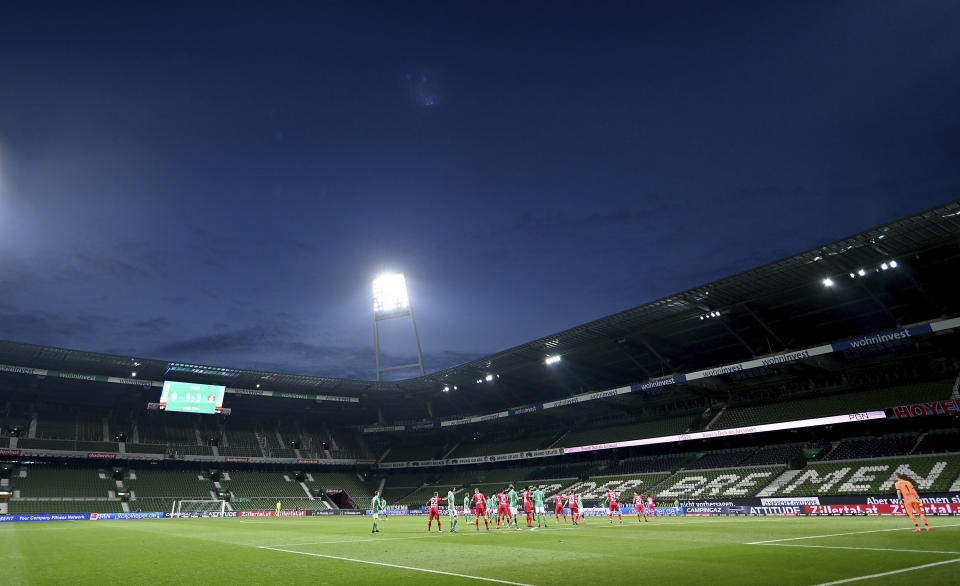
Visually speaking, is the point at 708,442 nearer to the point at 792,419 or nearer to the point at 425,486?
the point at 792,419

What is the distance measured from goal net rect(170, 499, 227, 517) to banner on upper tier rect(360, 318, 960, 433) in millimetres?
27302

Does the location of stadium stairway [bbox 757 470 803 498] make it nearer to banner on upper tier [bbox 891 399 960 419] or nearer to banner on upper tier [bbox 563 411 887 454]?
banner on upper tier [bbox 563 411 887 454]

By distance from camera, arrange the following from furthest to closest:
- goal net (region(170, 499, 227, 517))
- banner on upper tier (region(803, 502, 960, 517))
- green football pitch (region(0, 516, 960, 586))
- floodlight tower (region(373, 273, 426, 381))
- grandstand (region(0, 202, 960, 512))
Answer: floodlight tower (region(373, 273, 426, 381)), goal net (region(170, 499, 227, 517)), grandstand (region(0, 202, 960, 512)), banner on upper tier (region(803, 502, 960, 517)), green football pitch (region(0, 516, 960, 586))

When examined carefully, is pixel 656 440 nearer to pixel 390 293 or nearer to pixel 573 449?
pixel 573 449

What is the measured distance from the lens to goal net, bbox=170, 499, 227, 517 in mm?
56031

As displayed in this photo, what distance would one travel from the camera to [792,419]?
141ft

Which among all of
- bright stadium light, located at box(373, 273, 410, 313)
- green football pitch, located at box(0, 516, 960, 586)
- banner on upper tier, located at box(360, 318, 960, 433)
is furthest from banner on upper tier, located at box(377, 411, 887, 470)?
green football pitch, located at box(0, 516, 960, 586)

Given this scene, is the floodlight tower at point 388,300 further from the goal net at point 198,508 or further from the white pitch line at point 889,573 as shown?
the white pitch line at point 889,573

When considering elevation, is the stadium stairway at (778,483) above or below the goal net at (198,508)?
above

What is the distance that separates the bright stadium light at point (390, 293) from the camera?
72.7 meters

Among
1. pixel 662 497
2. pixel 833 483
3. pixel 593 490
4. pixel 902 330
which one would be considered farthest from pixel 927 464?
pixel 593 490

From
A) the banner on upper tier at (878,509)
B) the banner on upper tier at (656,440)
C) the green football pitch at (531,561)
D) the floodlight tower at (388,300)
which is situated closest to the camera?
the green football pitch at (531,561)

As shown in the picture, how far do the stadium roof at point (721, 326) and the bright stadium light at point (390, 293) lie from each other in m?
10.3

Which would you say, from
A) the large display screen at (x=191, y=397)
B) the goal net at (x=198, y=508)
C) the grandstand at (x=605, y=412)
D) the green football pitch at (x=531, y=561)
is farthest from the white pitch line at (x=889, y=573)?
the large display screen at (x=191, y=397)
